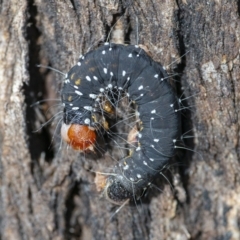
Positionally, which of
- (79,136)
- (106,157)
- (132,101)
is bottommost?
(106,157)

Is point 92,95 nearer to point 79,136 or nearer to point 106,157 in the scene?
point 79,136

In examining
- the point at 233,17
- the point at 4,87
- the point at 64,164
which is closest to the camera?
the point at 233,17

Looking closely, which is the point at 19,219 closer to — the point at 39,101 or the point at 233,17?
the point at 39,101

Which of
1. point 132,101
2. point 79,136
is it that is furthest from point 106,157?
point 132,101

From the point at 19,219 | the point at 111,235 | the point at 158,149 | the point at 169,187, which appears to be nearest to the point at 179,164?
the point at 169,187

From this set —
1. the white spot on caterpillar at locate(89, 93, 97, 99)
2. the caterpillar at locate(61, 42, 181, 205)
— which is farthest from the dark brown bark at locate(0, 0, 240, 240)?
the white spot on caterpillar at locate(89, 93, 97, 99)

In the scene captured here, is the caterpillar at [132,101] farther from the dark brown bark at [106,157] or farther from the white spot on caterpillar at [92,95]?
the dark brown bark at [106,157]

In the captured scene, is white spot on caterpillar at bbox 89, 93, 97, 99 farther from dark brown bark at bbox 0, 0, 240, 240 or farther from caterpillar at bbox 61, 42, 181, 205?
dark brown bark at bbox 0, 0, 240, 240

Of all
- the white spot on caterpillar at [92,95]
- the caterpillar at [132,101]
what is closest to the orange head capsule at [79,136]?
the caterpillar at [132,101]
